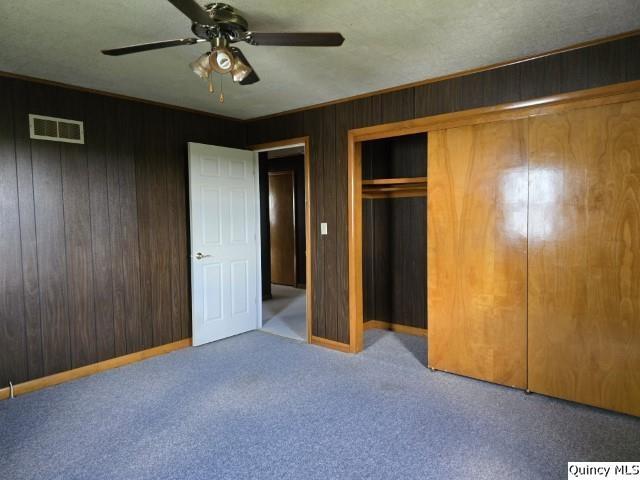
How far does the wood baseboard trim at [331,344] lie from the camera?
13.1ft

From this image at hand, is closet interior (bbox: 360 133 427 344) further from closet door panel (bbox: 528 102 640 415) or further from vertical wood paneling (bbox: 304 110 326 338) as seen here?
closet door panel (bbox: 528 102 640 415)

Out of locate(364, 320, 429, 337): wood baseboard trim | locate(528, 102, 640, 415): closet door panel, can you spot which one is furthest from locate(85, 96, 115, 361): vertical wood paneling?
locate(528, 102, 640, 415): closet door panel

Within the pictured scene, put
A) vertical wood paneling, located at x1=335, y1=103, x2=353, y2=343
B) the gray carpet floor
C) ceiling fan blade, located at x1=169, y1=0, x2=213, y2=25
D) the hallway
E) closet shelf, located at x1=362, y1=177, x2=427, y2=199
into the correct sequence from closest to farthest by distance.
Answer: ceiling fan blade, located at x1=169, y1=0, x2=213, y2=25 < the gray carpet floor < vertical wood paneling, located at x1=335, y1=103, x2=353, y2=343 < closet shelf, located at x1=362, y1=177, x2=427, y2=199 < the hallway

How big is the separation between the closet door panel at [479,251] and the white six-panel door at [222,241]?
2202 mm

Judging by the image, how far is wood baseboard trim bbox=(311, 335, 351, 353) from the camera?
13.1 feet

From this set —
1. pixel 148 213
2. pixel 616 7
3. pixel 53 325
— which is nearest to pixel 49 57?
pixel 148 213

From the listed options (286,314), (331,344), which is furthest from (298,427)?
(286,314)

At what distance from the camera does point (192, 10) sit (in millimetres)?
1668

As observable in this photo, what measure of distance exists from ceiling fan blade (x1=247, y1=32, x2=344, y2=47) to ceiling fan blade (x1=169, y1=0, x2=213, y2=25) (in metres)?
0.28

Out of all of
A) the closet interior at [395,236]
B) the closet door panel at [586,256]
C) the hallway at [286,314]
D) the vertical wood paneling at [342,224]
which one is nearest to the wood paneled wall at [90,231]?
the hallway at [286,314]

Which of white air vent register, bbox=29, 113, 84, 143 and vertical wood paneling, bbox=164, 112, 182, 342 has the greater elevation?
white air vent register, bbox=29, 113, 84, 143

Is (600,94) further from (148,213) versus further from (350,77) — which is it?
(148,213)

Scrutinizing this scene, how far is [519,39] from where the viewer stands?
8.39 ft

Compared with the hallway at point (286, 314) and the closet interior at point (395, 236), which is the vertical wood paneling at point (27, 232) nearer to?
the hallway at point (286, 314)
